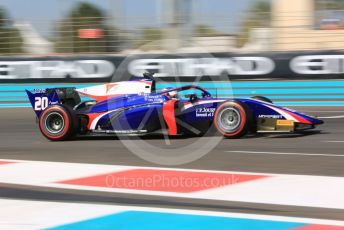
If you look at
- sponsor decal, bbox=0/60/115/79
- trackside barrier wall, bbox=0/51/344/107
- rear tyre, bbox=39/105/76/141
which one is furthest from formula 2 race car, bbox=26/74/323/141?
sponsor decal, bbox=0/60/115/79

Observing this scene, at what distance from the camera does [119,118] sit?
30.9 feet

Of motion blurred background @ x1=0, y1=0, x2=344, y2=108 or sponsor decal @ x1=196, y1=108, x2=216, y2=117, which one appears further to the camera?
motion blurred background @ x1=0, y1=0, x2=344, y2=108

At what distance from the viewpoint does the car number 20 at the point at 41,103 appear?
33.0 ft

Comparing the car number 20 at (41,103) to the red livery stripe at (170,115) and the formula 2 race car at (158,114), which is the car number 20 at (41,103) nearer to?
the formula 2 race car at (158,114)

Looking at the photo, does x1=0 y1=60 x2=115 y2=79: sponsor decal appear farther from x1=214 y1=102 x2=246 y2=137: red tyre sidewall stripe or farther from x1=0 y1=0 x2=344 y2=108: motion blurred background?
x1=214 y1=102 x2=246 y2=137: red tyre sidewall stripe

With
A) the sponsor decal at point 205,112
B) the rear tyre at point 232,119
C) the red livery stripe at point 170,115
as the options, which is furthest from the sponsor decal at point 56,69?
the rear tyre at point 232,119

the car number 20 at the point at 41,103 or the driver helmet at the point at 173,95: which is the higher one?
the driver helmet at the point at 173,95

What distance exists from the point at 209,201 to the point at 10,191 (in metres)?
2.03

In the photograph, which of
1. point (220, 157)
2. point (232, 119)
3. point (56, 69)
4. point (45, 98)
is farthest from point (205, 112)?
point (56, 69)

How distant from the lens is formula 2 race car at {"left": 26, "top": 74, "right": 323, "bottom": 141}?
9.05m

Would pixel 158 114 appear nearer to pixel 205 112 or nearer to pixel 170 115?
pixel 170 115

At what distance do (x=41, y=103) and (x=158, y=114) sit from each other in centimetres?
206

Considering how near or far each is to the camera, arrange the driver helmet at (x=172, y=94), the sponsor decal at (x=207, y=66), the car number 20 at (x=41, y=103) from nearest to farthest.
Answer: the driver helmet at (x=172, y=94) < the car number 20 at (x=41, y=103) < the sponsor decal at (x=207, y=66)

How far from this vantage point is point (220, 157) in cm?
790
